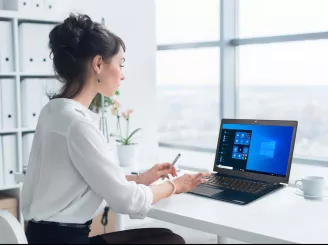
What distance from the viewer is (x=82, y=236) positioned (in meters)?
1.53

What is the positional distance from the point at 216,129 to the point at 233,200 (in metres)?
1.74

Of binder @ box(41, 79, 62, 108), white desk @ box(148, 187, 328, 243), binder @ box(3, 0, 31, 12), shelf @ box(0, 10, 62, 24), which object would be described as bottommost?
white desk @ box(148, 187, 328, 243)

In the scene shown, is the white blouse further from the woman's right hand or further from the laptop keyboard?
the laptop keyboard

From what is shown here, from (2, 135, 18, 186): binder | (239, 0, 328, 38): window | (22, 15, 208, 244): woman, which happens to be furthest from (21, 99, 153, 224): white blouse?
(239, 0, 328, 38): window

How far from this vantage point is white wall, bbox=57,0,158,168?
10.8ft

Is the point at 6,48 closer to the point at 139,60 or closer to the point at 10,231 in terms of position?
the point at 139,60

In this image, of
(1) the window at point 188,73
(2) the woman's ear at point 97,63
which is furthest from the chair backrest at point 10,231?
(1) the window at point 188,73

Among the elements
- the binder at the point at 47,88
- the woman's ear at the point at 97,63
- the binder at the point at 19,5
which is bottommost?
A: the binder at the point at 47,88

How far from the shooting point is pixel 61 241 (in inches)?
58.8

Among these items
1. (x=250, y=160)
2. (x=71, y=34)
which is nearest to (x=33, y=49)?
(x=71, y=34)

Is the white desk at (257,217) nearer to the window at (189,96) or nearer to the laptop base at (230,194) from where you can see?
the laptop base at (230,194)

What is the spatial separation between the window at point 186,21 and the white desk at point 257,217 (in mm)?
1809

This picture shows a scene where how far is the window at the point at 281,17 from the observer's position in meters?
2.77

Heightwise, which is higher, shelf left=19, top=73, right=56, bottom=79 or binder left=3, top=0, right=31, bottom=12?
binder left=3, top=0, right=31, bottom=12
